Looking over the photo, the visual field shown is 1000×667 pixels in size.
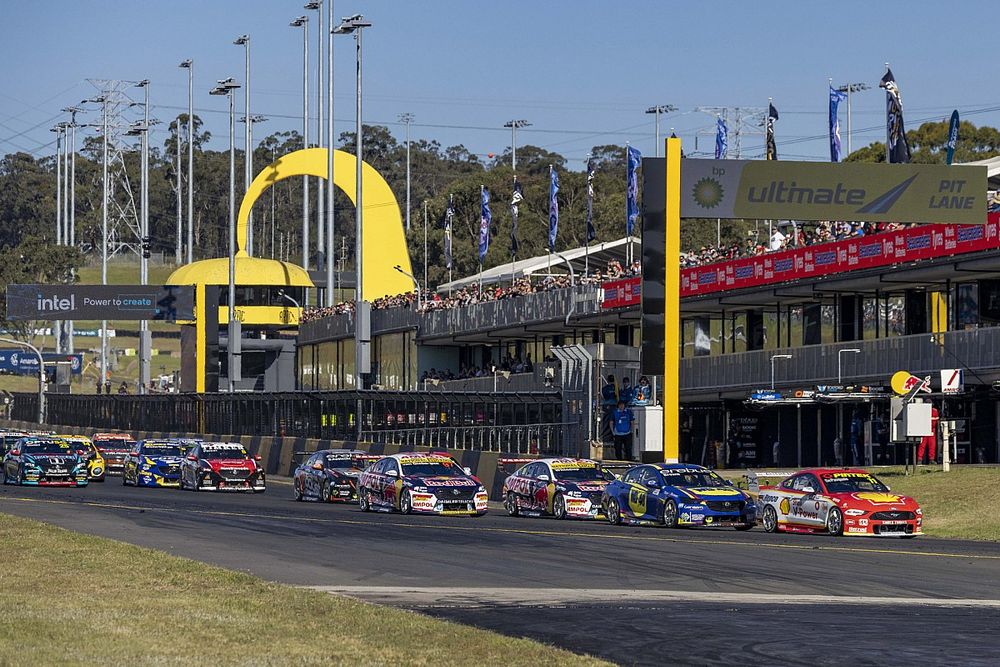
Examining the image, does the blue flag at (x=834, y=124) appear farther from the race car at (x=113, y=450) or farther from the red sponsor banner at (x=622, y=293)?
the race car at (x=113, y=450)

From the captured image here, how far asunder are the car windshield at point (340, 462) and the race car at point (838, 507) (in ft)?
Answer: 47.3

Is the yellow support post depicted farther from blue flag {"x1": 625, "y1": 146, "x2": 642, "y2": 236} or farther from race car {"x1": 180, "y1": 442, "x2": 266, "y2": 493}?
race car {"x1": 180, "y1": 442, "x2": 266, "y2": 493}

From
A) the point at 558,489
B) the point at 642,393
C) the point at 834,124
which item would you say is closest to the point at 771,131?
the point at 834,124

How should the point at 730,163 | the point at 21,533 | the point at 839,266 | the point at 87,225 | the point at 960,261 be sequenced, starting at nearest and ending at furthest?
the point at 21,533 < the point at 730,163 < the point at 960,261 < the point at 839,266 < the point at 87,225

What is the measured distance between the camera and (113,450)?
61000mm

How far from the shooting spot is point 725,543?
26.7m

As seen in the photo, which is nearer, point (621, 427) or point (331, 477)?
point (331, 477)

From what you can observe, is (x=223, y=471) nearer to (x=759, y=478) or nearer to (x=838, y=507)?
(x=759, y=478)

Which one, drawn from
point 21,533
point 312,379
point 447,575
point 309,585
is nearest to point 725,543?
point 447,575

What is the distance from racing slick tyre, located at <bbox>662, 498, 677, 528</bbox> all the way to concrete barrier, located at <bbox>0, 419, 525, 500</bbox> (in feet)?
36.3

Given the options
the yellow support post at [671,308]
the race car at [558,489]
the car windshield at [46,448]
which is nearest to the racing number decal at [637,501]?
the race car at [558,489]

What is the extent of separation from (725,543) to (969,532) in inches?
223

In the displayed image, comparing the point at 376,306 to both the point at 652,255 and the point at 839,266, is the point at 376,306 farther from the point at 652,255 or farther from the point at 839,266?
the point at 652,255

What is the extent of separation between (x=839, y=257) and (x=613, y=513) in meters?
17.2
